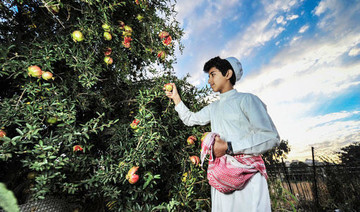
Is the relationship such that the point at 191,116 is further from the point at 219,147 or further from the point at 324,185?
the point at 324,185

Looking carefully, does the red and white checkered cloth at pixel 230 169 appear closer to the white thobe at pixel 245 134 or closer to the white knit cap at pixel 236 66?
the white thobe at pixel 245 134

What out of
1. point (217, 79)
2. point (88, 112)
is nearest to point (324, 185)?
point (217, 79)

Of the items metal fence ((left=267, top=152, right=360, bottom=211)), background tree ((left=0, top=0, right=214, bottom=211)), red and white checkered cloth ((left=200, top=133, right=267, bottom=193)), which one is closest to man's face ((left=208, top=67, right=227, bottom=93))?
background tree ((left=0, top=0, right=214, bottom=211))

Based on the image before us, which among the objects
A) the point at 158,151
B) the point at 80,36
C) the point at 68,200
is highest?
the point at 80,36

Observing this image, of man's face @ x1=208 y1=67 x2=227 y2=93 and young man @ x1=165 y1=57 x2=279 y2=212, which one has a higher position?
man's face @ x1=208 y1=67 x2=227 y2=93

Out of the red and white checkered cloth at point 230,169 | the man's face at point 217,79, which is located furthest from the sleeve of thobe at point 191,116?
the red and white checkered cloth at point 230,169

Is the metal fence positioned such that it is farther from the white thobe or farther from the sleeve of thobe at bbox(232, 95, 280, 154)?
the sleeve of thobe at bbox(232, 95, 280, 154)

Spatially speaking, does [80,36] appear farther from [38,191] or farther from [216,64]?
[216,64]

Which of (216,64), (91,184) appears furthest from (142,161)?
(216,64)

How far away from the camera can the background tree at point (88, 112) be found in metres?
1.10

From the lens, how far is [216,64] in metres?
1.66

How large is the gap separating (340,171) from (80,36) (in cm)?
623

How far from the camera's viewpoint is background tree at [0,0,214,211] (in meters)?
1.10

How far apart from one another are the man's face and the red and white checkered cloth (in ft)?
1.88
